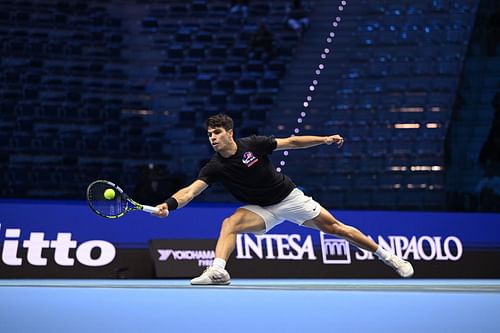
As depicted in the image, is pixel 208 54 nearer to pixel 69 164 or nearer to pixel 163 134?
pixel 163 134

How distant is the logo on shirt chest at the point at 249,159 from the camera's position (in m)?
9.66

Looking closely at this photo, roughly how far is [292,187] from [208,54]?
1420cm

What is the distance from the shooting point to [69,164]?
802 inches

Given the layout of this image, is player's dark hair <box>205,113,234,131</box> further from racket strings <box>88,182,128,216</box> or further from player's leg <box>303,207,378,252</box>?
player's leg <box>303,207,378,252</box>

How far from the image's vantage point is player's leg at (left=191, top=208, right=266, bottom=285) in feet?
31.3

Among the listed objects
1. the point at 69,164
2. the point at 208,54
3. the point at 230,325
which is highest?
the point at 208,54

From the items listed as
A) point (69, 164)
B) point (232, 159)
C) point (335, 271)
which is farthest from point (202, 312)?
point (69, 164)

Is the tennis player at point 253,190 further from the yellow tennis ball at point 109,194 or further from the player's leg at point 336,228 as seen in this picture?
the yellow tennis ball at point 109,194

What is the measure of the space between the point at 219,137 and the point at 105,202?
Result: 4.22 ft

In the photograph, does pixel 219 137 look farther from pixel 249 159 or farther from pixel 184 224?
pixel 184 224

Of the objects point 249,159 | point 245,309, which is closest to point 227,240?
point 249,159

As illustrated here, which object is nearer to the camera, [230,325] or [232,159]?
[230,325]

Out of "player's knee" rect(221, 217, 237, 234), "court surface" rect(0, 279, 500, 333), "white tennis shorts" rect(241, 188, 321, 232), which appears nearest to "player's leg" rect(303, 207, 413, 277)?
"white tennis shorts" rect(241, 188, 321, 232)

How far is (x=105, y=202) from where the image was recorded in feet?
29.5
